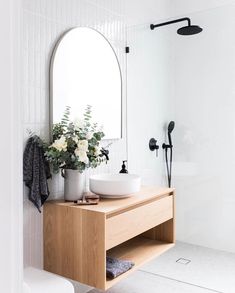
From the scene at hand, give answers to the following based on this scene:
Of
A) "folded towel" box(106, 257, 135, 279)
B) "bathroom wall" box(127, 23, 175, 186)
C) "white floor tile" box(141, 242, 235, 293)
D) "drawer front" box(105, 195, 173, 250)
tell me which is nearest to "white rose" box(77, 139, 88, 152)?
"drawer front" box(105, 195, 173, 250)

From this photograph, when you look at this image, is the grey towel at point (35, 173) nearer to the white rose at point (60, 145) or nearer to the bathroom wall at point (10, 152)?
the white rose at point (60, 145)

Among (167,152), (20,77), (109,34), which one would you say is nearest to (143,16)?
(109,34)

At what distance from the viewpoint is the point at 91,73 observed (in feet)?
7.25

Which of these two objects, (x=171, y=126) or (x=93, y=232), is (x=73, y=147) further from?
(x=171, y=126)

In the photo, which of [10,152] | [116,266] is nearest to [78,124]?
[116,266]

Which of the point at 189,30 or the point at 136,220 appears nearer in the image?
the point at 136,220

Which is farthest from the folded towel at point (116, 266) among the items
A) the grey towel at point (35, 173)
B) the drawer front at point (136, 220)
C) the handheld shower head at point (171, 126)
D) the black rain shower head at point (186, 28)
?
the black rain shower head at point (186, 28)

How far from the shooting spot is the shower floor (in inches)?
89.0

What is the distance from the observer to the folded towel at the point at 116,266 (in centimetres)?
180

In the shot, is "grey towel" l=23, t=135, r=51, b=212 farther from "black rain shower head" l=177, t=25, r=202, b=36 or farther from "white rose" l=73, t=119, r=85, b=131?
"black rain shower head" l=177, t=25, r=202, b=36

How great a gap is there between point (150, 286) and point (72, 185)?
1.01 metres

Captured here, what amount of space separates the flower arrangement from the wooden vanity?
24 centimetres

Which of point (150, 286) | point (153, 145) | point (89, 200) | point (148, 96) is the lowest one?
point (150, 286)

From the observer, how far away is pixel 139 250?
7.30ft
